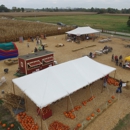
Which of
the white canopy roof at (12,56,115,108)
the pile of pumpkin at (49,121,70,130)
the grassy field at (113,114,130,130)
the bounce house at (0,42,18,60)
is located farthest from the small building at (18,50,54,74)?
the grassy field at (113,114,130,130)

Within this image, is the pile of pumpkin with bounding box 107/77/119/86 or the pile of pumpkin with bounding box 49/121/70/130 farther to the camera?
the pile of pumpkin with bounding box 107/77/119/86

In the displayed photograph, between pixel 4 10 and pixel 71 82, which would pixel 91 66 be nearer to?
pixel 71 82

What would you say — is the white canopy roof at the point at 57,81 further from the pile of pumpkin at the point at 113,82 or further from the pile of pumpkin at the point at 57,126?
the pile of pumpkin at the point at 113,82

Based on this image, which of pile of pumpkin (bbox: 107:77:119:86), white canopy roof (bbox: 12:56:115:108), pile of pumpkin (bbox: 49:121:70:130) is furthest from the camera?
pile of pumpkin (bbox: 107:77:119:86)

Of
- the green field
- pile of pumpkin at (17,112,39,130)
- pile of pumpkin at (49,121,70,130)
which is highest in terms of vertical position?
the green field

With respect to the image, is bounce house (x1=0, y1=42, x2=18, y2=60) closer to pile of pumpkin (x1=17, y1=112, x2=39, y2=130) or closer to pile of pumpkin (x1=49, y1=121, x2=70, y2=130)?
pile of pumpkin (x1=17, y1=112, x2=39, y2=130)

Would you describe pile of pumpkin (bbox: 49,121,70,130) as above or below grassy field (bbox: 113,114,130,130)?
above

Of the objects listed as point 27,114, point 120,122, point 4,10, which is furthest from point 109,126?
point 4,10

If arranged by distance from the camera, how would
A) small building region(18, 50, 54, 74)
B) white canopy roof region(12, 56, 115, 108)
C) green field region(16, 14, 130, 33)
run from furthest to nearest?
green field region(16, 14, 130, 33) → small building region(18, 50, 54, 74) → white canopy roof region(12, 56, 115, 108)

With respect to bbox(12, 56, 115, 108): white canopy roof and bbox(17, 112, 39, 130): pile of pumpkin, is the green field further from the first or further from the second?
bbox(17, 112, 39, 130): pile of pumpkin
